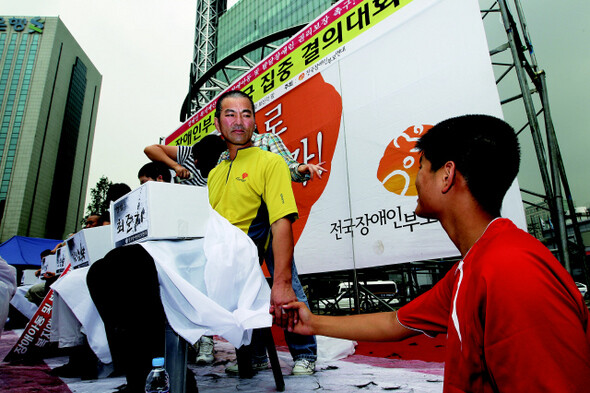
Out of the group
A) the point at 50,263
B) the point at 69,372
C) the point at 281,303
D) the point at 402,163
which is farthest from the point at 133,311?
the point at 50,263

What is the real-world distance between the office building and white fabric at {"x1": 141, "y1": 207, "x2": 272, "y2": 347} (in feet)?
155

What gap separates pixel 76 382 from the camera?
154 cm

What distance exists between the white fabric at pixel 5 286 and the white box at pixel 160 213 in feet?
3.93

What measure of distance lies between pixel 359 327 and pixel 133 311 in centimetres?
65

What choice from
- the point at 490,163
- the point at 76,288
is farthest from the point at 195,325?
the point at 76,288

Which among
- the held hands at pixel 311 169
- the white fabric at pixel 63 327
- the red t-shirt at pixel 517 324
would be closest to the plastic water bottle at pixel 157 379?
the red t-shirt at pixel 517 324

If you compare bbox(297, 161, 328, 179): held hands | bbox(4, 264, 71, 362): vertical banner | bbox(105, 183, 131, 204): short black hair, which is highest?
bbox(105, 183, 131, 204): short black hair

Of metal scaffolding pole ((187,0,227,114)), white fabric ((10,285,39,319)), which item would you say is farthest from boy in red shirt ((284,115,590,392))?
metal scaffolding pole ((187,0,227,114))

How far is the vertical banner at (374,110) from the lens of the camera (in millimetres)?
2332

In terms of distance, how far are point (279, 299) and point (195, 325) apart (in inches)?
10.8

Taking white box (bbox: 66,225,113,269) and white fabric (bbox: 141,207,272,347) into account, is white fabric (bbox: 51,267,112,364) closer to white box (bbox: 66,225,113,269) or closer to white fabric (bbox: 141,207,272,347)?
white box (bbox: 66,225,113,269)

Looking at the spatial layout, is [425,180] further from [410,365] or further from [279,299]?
[410,365]

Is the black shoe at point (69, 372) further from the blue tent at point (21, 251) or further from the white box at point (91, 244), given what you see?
the blue tent at point (21, 251)

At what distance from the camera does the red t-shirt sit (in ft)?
1.23
